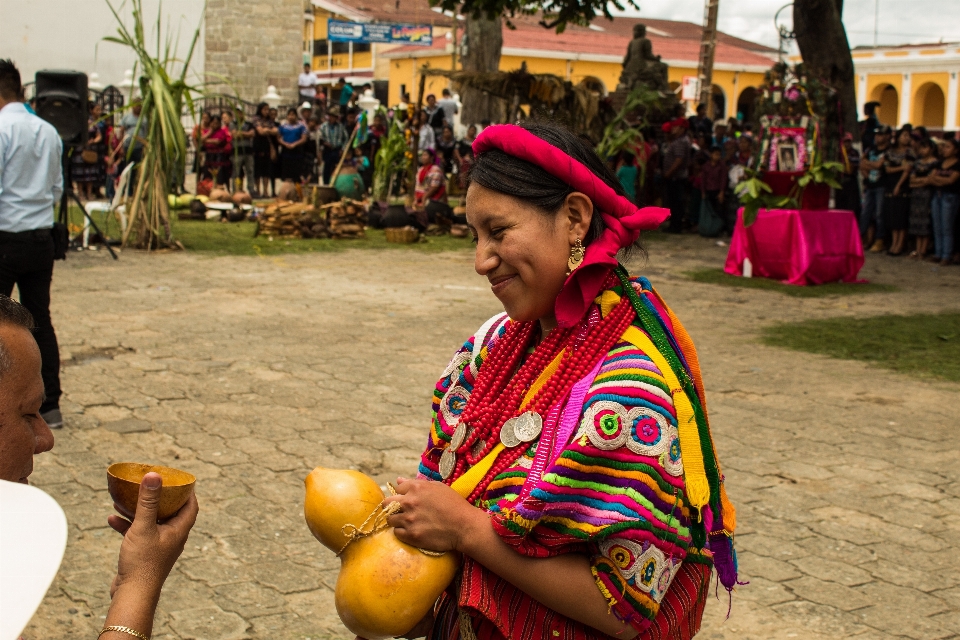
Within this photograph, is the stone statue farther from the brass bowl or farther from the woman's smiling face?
the brass bowl

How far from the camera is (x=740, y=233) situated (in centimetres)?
1259

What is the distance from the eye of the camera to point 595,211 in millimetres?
1898

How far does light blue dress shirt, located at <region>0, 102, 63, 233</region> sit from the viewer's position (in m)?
5.49

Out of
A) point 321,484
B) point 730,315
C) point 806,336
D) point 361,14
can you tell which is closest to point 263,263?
point 730,315

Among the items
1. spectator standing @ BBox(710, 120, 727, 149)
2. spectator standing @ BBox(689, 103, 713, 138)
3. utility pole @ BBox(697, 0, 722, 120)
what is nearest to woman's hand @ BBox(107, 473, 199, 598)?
spectator standing @ BBox(710, 120, 727, 149)

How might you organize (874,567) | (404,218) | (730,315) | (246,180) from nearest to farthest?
(874,567) < (730,315) < (404,218) < (246,180)

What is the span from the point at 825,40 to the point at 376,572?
15568mm

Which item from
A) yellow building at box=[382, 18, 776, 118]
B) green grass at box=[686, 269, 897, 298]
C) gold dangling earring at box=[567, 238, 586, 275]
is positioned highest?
yellow building at box=[382, 18, 776, 118]

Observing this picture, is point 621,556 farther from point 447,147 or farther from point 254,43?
point 254,43

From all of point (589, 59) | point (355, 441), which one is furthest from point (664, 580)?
point (589, 59)

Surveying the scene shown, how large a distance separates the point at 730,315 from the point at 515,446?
27.5 feet

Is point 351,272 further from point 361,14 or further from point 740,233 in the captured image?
point 361,14

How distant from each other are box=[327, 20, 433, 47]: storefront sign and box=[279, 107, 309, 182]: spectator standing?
12.3 meters

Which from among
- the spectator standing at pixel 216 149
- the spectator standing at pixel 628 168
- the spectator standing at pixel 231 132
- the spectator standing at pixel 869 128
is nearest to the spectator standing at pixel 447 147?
the spectator standing at pixel 231 132
